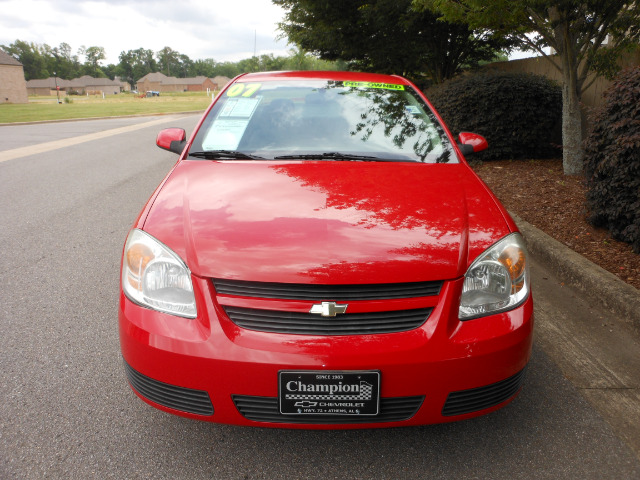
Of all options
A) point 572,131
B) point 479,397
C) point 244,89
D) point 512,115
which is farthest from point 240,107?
point 512,115

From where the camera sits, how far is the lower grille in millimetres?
1825

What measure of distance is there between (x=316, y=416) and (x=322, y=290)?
43cm

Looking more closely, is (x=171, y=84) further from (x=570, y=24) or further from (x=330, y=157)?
(x=330, y=157)

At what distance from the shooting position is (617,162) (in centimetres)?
417

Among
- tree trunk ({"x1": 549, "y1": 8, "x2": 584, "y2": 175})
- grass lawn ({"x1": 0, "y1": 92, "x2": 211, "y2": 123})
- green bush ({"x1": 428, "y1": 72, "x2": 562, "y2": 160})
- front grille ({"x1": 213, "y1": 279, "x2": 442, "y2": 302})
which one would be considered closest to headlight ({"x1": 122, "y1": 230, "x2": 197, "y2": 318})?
front grille ({"x1": 213, "y1": 279, "x2": 442, "y2": 302})

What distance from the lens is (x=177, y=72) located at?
15675cm

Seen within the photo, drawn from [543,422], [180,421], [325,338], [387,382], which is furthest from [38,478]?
[543,422]

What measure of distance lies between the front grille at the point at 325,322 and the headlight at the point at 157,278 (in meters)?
0.18

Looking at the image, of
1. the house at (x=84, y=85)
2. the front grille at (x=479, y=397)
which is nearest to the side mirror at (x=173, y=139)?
the front grille at (x=479, y=397)

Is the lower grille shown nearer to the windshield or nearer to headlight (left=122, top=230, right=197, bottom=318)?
headlight (left=122, top=230, right=197, bottom=318)

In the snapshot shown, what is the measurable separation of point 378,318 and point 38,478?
1.34 meters

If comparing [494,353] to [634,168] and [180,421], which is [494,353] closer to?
[180,421]

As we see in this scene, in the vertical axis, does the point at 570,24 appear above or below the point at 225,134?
above

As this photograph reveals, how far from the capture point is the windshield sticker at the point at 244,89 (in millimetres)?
3332
